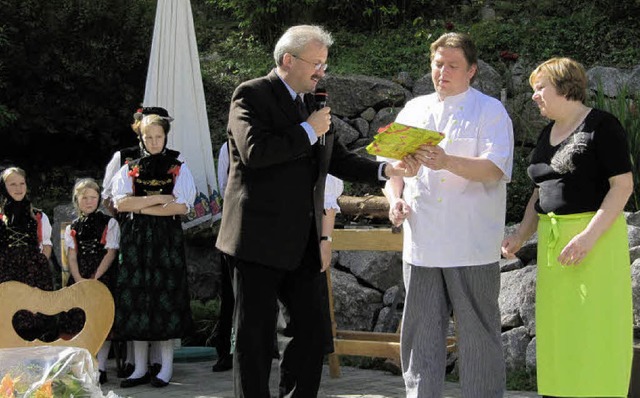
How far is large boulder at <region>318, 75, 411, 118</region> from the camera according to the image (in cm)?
1030

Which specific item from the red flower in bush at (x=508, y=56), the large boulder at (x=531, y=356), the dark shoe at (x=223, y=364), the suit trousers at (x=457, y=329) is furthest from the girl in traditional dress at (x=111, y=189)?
the red flower in bush at (x=508, y=56)

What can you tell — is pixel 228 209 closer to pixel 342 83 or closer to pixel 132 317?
pixel 132 317

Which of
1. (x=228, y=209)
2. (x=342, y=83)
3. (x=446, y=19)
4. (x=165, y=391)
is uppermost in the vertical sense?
(x=446, y=19)

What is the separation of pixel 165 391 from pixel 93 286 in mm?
1509

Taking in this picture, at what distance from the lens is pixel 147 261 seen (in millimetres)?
6828

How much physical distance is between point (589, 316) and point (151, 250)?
10.7ft

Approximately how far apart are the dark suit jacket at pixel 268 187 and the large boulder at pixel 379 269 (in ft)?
11.3

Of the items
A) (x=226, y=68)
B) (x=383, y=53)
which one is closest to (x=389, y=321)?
(x=383, y=53)

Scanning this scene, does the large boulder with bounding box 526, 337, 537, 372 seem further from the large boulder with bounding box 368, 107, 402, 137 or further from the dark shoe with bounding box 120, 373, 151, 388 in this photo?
the large boulder with bounding box 368, 107, 402, 137

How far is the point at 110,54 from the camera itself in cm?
1104

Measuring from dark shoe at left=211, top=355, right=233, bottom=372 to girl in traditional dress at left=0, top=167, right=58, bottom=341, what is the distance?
1130 mm

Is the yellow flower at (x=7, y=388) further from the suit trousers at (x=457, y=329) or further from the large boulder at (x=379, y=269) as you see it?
the large boulder at (x=379, y=269)

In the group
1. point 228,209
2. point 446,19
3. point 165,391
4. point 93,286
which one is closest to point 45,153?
point 446,19

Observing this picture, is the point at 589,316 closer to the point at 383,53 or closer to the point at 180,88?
the point at 180,88
